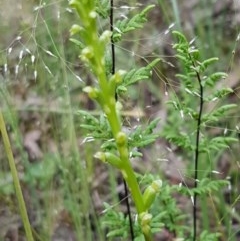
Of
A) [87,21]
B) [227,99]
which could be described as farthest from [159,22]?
[87,21]

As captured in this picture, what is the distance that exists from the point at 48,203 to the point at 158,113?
62 centimetres

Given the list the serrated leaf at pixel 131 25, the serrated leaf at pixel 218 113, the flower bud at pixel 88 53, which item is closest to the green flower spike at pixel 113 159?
the flower bud at pixel 88 53

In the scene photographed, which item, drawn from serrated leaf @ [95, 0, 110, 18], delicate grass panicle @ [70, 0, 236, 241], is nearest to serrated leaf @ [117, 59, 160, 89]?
delicate grass panicle @ [70, 0, 236, 241]

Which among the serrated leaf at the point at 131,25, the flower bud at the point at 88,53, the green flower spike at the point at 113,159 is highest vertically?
the flower bud at the point at 88,53

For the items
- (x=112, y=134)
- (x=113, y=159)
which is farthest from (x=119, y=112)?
(x=112, y=134)

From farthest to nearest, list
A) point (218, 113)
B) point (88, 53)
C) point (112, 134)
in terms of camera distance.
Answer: point (218, 113) → point (112, 134) → point (88, 53)

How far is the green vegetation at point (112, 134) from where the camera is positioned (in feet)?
4.81

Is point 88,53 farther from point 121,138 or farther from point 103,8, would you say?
point 103,8

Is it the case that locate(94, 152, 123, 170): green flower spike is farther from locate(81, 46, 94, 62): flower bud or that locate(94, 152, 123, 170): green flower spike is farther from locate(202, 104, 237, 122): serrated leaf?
locate(202, 104, 237, 122): serrated leaf

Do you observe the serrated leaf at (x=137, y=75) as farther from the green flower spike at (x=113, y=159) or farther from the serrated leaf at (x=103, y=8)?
the green flower spike at (x=113, y=159)

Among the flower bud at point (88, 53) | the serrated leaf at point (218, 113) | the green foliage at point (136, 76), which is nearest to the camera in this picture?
the flower bud at point (88, 53)

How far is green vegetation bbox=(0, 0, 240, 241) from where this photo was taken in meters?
1.47

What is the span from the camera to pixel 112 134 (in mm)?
1355

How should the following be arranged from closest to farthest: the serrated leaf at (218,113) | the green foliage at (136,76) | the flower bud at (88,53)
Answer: the flower bud at (88,53) → the green foliage at (136,76) → the serrated leaf at (218,113)
